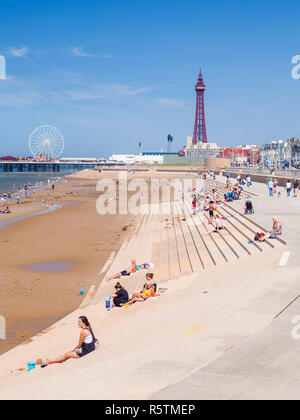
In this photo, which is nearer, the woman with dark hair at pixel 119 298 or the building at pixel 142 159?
the woman with dark hair at pixel 119 298

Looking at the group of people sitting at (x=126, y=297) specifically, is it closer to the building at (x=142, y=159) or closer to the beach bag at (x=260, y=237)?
the beach bag at (x=260, y=237)

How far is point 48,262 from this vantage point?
14.1m

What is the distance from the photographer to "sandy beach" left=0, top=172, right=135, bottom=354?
902 centimetres

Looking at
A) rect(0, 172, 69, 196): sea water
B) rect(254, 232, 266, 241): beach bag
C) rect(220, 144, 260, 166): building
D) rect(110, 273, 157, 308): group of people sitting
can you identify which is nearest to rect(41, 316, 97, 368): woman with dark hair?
rect(110, 273, 157, 308): group of people sitting

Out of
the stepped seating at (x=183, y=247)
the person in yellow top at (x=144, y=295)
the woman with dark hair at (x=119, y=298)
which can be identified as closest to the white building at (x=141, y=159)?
the stepped seating at (x=183, y=247)

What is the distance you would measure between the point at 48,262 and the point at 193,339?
9.36 meters

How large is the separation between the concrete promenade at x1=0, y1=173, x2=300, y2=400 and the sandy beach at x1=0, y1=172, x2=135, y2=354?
0.56 m

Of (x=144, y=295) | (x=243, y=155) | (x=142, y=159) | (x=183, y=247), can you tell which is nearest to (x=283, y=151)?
(x=243, y=155)

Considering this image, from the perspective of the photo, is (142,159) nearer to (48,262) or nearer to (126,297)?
(48,262)

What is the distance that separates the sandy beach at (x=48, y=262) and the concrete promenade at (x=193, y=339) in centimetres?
56

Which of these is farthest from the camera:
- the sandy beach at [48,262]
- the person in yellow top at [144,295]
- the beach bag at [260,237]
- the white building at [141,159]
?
the white building at [141,159]

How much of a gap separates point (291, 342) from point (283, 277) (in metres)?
3.62

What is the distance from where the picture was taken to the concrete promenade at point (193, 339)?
13.6 ft

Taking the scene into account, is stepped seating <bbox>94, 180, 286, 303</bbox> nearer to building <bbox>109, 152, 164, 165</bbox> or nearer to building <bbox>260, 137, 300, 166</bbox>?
building <bbox>260, 137, 300, 166</bbox>
